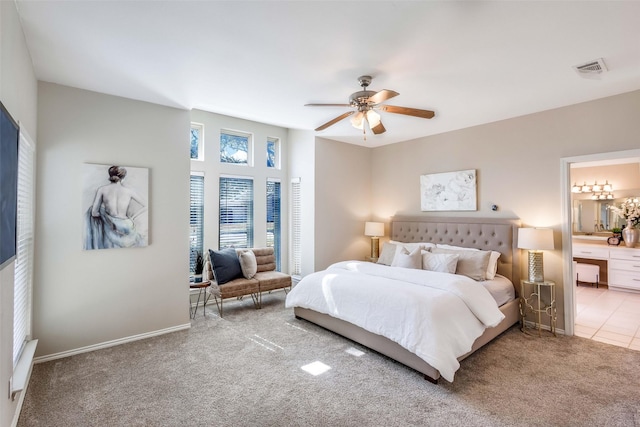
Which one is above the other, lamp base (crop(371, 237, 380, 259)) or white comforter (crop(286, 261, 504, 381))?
lamp base (crop(371, 237, 380, 259))

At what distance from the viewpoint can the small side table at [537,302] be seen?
148 inches

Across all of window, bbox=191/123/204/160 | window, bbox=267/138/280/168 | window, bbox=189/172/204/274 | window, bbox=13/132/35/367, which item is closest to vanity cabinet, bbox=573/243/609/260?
window, bbox=267/138/280/168

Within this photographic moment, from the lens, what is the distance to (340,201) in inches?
222

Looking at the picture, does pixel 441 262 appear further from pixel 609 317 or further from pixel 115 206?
pixel 115 206

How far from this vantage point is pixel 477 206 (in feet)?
15.2

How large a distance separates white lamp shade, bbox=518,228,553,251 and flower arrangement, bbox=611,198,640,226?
3341mm

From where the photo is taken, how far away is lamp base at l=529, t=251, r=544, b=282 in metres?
3.83

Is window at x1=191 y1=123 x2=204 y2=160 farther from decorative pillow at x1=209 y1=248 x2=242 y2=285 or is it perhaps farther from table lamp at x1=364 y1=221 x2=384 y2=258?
table lamp at x1=364 y1=221 x2=384 y2=258

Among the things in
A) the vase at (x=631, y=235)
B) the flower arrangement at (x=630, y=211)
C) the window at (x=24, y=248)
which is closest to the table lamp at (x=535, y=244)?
the vase at (x=631, y=235)

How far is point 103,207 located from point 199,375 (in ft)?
6.71

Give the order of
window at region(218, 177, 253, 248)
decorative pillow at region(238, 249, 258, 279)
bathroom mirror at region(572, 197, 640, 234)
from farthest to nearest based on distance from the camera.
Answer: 1. bathroom mirror at region(572, 197, 640, 234)
2. window at region(218, 177, 253, 248)
3. decorative pillow at region(238, 249, 258, 279)

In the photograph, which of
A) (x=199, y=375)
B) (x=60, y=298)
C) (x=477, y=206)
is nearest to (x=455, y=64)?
(x=477, y=206)

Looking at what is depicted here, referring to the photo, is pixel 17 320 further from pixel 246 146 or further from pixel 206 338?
pixel 246 146

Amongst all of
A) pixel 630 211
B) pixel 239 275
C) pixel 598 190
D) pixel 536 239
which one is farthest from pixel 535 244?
pixel 239 275
